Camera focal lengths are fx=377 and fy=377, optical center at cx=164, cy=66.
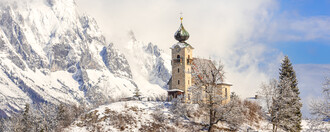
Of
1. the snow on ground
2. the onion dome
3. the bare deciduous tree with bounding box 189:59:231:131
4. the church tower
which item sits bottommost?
the snow on ground

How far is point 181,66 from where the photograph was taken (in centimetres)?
8019

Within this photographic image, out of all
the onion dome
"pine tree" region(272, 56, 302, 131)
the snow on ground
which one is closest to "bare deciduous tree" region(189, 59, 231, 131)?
the snow on ground

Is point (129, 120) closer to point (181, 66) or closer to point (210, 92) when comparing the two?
point (210, 92)

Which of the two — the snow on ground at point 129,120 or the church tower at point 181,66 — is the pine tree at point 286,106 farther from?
the church tower at point 181,66

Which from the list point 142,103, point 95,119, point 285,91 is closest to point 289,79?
point 285,91

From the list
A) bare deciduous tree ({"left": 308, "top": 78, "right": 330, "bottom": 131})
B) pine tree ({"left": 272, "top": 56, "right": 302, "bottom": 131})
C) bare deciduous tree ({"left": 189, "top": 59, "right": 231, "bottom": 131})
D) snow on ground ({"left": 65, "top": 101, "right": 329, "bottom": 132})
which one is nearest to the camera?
bare deciduous tree ({"left": 308, "top": 78, "right": 330, "bottom": 131})

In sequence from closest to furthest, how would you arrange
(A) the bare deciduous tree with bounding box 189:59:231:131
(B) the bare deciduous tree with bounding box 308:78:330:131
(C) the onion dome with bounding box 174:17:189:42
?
(B) the bare deciduous tree with bounding box 308:78:330:131 → (A) the bare deciduous tree with bounding box 189:59:231:131 → (C) the onion dome with bounding box 174:17:189:42

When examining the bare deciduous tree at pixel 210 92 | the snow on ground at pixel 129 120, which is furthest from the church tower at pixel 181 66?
the bare deciduous tree at pixel 210 92

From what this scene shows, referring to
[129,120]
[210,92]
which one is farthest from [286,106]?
[129,120]

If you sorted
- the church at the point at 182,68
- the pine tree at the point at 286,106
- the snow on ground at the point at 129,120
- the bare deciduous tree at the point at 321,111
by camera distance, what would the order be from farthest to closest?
the church at the point at 182,68 → the snow on ground at the point at 129,120 → the pine tree at the point at 286,106 → the bare deciduous tree at the point at 321,111

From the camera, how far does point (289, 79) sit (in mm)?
63531

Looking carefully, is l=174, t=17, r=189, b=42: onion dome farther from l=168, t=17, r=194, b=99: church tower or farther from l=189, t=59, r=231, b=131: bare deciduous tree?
l=189, t=59, r=231, b=131: bare deciduous tree

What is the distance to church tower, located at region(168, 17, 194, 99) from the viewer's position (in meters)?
78.9

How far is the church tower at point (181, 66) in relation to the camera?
259 ft
